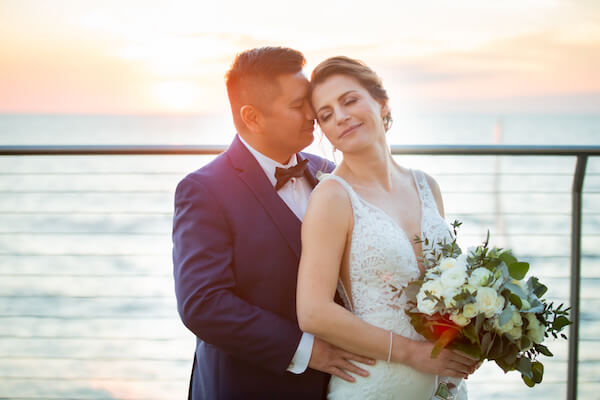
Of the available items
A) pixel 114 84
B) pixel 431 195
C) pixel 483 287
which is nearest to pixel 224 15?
pixel 431 195

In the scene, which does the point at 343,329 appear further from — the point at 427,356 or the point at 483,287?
the point at 483,287

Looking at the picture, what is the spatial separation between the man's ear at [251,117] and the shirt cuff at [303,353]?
0.78 meters

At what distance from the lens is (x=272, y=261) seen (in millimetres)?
1837

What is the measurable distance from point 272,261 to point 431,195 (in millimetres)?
647

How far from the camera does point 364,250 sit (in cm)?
177

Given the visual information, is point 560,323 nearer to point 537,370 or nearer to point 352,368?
point 537,370

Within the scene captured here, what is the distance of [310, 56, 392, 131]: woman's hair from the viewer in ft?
6.18

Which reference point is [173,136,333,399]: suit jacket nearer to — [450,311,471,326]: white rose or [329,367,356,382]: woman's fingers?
[329,367,356,382]: woman's fingers

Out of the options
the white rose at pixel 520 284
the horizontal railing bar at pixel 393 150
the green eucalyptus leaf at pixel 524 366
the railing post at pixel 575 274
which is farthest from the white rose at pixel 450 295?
the railing post at pixel 575 274

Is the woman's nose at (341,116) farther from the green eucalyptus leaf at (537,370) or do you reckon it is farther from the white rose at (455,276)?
the green eucalyptus leaf at (537,370)

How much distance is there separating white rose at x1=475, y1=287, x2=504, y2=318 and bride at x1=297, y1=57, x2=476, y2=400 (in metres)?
0.26

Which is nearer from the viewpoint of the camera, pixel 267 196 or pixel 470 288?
pixel 470 288

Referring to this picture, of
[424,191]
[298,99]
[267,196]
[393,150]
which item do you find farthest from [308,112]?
[393,150]

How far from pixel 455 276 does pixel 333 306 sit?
38 centimetres
